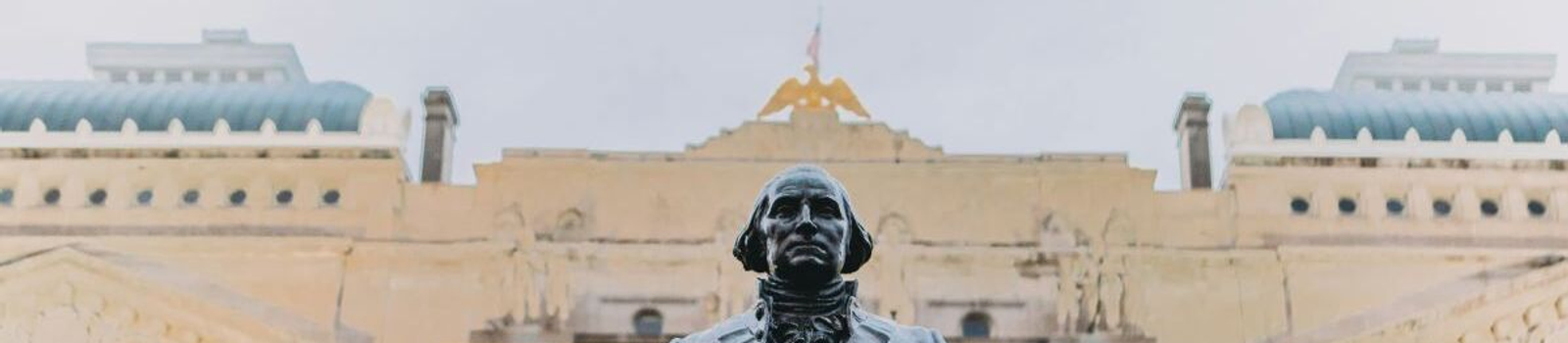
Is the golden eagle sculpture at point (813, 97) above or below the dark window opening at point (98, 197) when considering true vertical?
above

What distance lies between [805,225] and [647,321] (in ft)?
114

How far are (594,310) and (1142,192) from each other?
29.2ft

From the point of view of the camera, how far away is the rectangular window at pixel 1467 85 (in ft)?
169

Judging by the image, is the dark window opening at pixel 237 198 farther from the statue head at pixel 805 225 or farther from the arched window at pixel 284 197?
the statue head at pixel 805 225

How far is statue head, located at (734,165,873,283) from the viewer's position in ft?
21.3

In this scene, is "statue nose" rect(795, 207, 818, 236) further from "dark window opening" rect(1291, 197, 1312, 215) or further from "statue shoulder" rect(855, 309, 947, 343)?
"dark window opening" rect(1291, 197, 1312, 215)

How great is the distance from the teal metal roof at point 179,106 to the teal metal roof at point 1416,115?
16283 mm

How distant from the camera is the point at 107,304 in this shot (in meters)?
39.6

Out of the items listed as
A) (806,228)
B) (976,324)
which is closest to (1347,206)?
(976,324)

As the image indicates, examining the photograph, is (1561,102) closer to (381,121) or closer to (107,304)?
(381,121)

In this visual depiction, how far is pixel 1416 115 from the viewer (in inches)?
1820

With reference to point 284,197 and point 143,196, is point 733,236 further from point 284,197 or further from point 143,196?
point 143,196

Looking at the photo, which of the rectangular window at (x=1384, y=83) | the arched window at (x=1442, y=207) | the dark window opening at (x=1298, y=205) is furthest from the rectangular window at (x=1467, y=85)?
the dark window opening at (x=1298, y=205)

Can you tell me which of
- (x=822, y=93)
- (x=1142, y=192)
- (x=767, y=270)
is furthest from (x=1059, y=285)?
(x=767, y=270)
